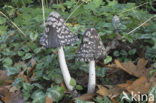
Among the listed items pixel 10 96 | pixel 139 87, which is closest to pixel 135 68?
pixel 139 87

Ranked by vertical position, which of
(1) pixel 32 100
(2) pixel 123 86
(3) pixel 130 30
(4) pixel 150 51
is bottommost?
(1) pixel 32 100

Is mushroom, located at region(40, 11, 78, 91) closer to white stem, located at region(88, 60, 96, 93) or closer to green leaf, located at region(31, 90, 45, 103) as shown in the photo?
white stem, located at region(88, 60, 96, 93)

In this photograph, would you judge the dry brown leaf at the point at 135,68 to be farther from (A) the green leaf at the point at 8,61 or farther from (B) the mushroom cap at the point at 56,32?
(A) the green leaf at the point at 8,61

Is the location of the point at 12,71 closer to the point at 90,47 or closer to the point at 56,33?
the point at 56,33

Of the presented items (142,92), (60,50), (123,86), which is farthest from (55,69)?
(142,92)

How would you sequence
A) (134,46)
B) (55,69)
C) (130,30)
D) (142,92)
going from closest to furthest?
(142,92)
(55,69)
(134,46)
(130,30)

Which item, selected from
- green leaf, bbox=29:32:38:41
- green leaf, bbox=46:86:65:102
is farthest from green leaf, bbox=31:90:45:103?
green leaf, bbox=29:32:38:41

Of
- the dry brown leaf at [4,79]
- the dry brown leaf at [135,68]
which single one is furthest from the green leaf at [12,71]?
the dry brown leaf at [135,68]

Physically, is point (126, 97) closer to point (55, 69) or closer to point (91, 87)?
point (91, 87)

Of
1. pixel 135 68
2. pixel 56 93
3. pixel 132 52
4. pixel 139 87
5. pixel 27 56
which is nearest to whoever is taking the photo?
pixel 139 87
